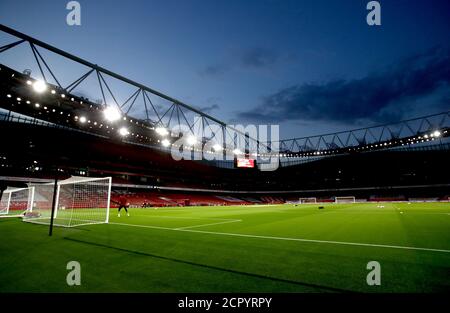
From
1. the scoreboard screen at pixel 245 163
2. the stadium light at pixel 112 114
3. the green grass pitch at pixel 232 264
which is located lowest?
the green grass pitch at pixel 232 264

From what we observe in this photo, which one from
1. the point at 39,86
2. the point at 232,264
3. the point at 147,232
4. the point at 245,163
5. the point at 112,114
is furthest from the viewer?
the point at 245,163

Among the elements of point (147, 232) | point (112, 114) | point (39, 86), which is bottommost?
point (147, 232)

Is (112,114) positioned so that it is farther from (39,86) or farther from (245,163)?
(245,163)

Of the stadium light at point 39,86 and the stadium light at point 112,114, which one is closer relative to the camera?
the stadium light at point 39,86

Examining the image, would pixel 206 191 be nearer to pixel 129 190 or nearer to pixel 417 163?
pixel 129 190

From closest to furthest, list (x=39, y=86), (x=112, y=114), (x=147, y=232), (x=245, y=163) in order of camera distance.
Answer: (x=147, y=232), (x=39, y=86), (x=112, y=114), (x=245, y=163)

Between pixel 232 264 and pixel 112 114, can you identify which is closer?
pixel 232 264

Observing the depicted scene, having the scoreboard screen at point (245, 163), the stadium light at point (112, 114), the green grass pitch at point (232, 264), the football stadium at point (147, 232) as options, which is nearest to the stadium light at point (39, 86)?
the football stadium at point (147, 232)

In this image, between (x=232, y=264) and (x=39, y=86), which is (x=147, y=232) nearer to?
(x=232, y=264)

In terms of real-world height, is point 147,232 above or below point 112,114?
below

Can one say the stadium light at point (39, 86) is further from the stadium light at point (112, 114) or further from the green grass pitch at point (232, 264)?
the green grass pitch at point (232, 264)

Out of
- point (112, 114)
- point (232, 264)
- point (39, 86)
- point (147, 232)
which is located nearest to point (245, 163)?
point (112, 114)

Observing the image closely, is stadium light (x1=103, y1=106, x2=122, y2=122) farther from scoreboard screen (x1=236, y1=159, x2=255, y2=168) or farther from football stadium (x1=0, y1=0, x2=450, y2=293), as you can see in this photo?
scoreboard screen (x1=236, y1=159, x2=255, y2=168)
